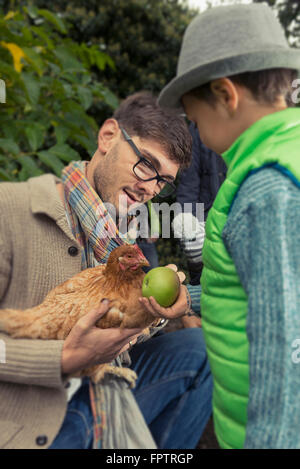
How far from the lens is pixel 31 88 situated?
89cm

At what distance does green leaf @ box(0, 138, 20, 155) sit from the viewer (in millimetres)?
896

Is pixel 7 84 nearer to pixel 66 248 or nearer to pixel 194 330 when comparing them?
pixel 66 248

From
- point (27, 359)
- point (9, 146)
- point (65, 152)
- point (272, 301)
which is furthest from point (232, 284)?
point (9, 146)

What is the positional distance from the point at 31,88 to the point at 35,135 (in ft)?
0.34

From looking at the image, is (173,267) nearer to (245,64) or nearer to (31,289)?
(31,289)

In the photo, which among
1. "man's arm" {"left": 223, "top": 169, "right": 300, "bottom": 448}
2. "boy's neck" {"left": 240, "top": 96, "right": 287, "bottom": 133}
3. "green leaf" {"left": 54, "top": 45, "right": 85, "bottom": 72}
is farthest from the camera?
"green leaf" {"left": 54, "top": 45, "right": 85, "bottom": 72}

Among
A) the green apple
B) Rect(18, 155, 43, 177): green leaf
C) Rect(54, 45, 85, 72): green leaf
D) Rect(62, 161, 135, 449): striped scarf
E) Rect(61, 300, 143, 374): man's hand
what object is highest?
Rect(54, 45, 85, 72): green leaf

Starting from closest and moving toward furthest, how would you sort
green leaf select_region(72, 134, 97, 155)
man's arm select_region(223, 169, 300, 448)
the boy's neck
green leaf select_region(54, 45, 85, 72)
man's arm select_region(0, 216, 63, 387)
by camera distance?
man's arm select_region(223, 169, 300, 448)
the boy's neck
man's arm select_region(0, 216, 63, 387)
green leaf select_region(72, 134, 97, 155)
green leaf select_region(54, 45, 85, 72)

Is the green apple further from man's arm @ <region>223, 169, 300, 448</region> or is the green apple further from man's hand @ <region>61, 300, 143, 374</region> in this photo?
man's arm @ <region>223, 169, 300, 448</region>

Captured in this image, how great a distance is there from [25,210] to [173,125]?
1.21ft

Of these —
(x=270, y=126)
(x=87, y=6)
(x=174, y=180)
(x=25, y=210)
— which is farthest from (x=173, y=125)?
(x=87, y=6)

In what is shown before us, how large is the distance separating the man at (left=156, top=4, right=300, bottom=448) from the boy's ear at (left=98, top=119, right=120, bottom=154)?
17 cm

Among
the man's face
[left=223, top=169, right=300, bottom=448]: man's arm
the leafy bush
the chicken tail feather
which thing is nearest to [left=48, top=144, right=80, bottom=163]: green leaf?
the leafy bush
